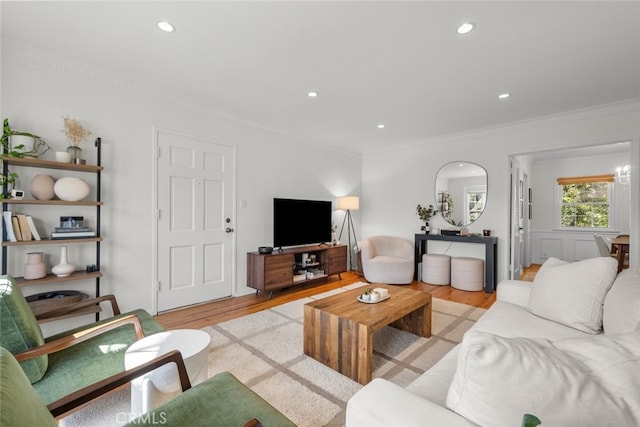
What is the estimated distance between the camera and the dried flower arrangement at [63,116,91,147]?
8.23 feet

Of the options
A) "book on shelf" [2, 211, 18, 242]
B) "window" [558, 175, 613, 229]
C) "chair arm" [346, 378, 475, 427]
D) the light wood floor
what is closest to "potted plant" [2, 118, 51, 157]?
"book on shelf" [2, 211, 18, 242]

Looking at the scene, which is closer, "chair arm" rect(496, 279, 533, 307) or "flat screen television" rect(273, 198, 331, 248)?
"chair arm" rect(496, 279, 533, 307)

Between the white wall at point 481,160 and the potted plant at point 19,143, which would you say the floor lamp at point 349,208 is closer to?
the white wall at point 481,160

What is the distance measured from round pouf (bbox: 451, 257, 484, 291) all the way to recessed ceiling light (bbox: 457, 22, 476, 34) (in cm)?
329

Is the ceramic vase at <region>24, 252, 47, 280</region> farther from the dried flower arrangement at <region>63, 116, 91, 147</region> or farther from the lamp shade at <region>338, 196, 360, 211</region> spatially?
the lamp shade at <region>338, 196, 360, 211</region>

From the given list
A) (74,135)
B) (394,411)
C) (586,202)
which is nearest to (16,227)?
(74,135)

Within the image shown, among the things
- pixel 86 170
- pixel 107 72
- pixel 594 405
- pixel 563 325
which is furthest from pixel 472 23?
pixel 86 170

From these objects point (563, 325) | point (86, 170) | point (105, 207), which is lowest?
point (563, 325)

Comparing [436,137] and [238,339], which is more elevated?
[436,137]

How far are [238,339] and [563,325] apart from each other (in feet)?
8.05

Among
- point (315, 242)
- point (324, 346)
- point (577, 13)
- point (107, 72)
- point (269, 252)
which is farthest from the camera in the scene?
point (315, 242)

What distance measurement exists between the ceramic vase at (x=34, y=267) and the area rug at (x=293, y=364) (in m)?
1.36

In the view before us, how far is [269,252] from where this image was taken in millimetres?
3889

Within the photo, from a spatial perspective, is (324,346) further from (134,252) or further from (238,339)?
A: (134,252)
